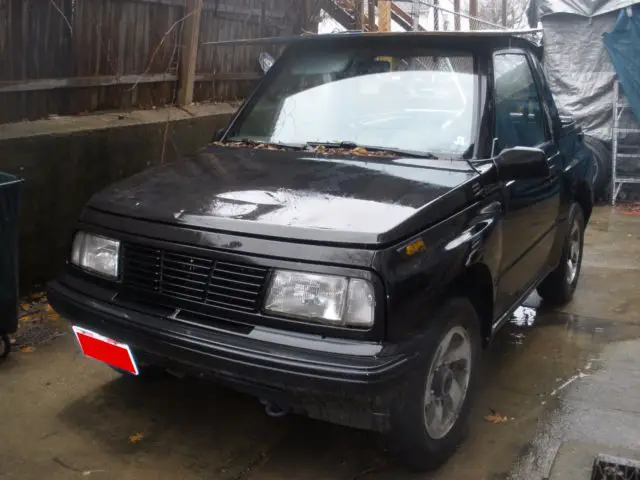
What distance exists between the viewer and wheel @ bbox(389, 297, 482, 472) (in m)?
2.83

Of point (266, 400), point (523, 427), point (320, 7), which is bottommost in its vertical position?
point (523, 427)

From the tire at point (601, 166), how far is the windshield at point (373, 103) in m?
6.53

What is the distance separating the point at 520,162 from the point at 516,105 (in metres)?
0.85

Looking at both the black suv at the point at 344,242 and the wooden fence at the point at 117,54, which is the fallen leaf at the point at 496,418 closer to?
the black suv at the point at 344,242

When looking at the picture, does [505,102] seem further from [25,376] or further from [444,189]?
[25,376]

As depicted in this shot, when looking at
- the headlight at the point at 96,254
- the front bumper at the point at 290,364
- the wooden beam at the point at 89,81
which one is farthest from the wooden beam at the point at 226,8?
the front bumper at the point at 290,364

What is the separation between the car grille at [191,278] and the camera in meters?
2.78

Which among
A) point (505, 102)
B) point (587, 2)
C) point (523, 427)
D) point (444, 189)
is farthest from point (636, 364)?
point (587, 2)

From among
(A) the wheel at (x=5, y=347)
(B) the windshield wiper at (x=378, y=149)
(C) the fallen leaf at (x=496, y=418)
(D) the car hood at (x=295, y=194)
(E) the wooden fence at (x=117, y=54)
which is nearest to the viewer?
(D) the car hood at (x=295, y=194)

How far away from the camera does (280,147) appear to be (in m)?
3.90

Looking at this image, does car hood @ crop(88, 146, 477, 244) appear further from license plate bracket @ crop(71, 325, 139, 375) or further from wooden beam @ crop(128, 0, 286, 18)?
wooden beam @ crop(128, 0, 286, 18)

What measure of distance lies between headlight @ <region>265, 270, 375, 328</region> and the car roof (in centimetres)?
173

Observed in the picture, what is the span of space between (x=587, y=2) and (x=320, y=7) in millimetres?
3786

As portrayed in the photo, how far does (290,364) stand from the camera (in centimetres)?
260
